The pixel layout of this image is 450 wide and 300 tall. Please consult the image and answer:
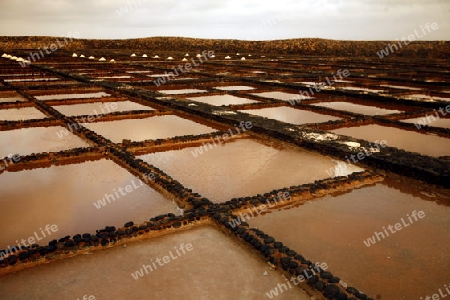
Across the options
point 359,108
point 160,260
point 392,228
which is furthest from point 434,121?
point 160,260

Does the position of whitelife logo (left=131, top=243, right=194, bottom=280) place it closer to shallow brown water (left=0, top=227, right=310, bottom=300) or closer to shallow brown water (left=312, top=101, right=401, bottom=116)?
shallow brown water (left=0, top=227, right=310, bottom=300)

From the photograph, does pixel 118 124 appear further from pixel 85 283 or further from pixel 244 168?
pixel 85 283

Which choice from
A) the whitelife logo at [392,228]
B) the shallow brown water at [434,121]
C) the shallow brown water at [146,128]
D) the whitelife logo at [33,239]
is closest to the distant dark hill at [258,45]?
the shallow brown water at [434,121]

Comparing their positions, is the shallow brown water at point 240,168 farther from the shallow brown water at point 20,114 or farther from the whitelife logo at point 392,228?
the shallow brown water at point 20,114

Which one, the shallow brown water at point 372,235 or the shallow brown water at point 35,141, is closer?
the shallow brown water at point 372,235

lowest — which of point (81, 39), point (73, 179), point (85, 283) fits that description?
point (85, 283)

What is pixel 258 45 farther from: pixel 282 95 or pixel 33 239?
pixel 33 239

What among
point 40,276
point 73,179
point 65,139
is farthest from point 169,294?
point 65,139
